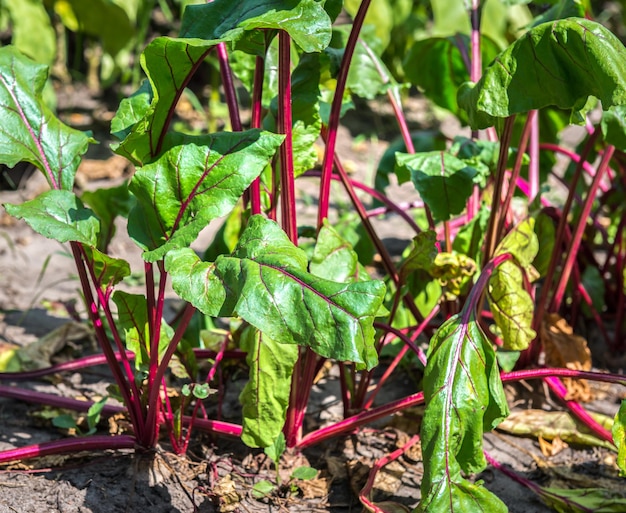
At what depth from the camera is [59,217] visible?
4.98ft

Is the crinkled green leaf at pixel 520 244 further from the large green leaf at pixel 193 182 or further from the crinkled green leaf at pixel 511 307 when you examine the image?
the large green leaf at pixel 193 182

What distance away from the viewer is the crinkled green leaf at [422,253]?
168cm

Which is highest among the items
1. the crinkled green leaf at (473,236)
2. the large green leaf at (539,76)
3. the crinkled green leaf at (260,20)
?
the crinkled green leaf at (260,20)

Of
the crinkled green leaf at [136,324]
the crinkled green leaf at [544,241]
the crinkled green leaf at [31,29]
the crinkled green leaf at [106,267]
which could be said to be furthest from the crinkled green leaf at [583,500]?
the crinkled green leaf at [31,29]

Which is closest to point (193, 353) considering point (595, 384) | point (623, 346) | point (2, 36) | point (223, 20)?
point (223, 20)

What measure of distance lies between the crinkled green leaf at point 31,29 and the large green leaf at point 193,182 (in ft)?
7.34

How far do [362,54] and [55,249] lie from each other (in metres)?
1.36

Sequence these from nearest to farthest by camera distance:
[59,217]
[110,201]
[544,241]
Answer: [59,217], [110,201], [544,241]

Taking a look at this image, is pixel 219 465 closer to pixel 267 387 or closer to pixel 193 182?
pixel 267 387

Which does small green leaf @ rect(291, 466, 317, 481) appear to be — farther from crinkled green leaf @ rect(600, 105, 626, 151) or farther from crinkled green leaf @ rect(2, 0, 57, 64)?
crinkled green leaf @ rect(2, 0, 57, 64)

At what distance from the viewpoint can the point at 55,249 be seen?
287 cm

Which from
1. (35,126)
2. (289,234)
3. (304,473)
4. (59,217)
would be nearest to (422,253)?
(289,234)

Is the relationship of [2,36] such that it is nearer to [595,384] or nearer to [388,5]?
[388,5]

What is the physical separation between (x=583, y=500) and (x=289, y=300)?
2.78 ft
